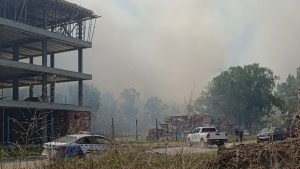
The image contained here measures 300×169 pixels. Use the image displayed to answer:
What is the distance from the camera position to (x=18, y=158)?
6453 mm

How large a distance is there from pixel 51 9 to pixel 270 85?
46798 millimetres

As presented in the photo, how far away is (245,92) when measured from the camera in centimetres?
7056

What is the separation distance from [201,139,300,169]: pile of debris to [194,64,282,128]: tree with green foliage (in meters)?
59.4

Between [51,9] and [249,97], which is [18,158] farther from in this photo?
[249,97]

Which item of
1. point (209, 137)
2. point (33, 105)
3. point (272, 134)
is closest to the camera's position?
point (272, 134)

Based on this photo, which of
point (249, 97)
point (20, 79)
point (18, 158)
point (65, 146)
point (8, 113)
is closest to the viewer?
point (18, 158)

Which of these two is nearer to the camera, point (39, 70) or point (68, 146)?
point (68, 146)

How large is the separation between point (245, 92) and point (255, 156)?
207ft

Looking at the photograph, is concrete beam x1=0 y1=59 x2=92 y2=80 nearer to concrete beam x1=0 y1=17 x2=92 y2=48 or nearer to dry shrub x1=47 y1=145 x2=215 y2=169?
concrete beam x1=0 y1=17 x2=92 y2=48

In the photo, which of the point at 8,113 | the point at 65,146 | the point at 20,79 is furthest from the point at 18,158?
the point at 20,79

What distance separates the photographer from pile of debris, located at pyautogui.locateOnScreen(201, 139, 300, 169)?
842cm

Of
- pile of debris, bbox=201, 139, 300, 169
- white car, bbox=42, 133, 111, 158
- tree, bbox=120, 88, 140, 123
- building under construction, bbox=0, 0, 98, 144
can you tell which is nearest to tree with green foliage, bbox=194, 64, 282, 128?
tree, bbox=120, 88, 140, 123

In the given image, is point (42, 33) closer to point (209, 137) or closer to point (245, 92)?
point (209, 137)

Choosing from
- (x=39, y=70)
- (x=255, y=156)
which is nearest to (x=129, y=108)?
(x=39, y=70)
